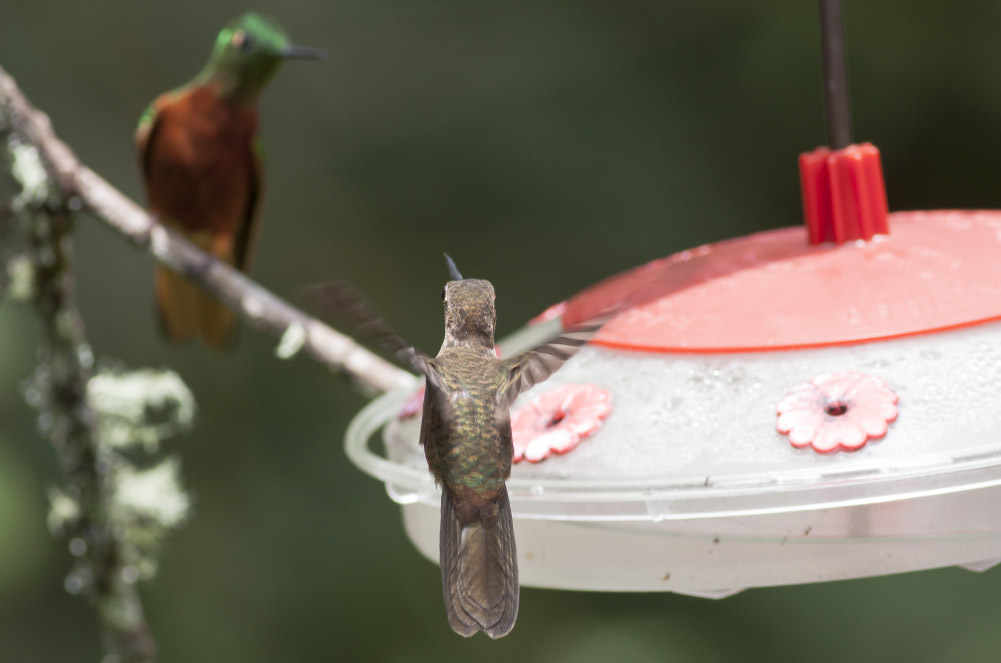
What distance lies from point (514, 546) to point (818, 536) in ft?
1.17

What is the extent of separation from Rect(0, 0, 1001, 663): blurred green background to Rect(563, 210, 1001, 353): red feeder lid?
9.23 feet

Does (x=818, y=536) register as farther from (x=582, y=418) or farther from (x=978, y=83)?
(x=978, y=83)

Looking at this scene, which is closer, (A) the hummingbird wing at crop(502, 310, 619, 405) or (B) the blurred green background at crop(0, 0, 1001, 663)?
(A) the hummingbird wing at crop(502, 310, 619, 405)

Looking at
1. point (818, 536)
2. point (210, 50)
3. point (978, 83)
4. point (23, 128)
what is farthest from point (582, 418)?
point (210, 50)

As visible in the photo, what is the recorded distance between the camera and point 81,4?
457 cm

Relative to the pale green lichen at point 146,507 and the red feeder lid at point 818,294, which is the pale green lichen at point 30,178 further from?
the red feeder lid at point 818,294

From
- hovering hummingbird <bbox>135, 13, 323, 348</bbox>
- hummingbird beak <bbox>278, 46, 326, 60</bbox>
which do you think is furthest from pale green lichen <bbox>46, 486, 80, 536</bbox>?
hovering hummingbird <bbox>135, 13, 323, 348</bbox>

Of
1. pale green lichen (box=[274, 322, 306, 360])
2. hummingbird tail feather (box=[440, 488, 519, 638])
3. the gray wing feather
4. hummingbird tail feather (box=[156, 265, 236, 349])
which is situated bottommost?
hummingbird tail feather (box=[440, 488, 519, 638])

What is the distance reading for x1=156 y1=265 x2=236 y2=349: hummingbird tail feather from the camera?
3.94m

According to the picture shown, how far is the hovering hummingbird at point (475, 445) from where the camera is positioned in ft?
4.26

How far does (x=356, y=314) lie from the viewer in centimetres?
117

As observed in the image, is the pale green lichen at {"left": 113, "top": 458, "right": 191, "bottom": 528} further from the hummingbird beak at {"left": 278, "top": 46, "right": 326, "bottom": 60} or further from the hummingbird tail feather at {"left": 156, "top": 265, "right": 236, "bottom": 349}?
the hummingbird tail feather at {"left": 156, "top": 265, "right": 236, "bottom": 349}

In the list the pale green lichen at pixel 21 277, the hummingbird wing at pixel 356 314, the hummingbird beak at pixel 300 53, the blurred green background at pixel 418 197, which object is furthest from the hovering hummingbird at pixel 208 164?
the hummingbird wing at pixel 356 314

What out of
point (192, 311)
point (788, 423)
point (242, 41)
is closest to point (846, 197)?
point (788, 423)
